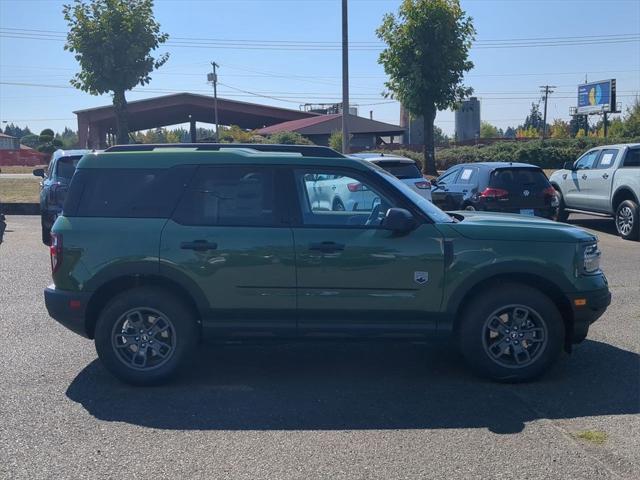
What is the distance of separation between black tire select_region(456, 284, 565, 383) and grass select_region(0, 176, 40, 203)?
18.2 meters

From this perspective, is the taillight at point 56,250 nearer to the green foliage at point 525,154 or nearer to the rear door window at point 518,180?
the rear door window at point 518,180

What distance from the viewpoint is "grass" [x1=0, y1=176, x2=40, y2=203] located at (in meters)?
21.8

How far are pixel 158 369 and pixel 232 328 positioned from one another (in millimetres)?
706

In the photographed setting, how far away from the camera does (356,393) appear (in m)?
5.86

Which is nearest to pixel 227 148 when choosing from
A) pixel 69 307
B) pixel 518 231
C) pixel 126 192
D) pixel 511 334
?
pixel 126 192

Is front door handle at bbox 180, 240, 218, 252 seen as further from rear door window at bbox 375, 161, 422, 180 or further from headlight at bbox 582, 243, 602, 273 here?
rear door window at bbox 375, 161, 422, 180

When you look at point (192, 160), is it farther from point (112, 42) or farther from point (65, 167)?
point (112, 42)

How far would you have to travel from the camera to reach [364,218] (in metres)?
6.26

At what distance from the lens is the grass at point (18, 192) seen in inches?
857

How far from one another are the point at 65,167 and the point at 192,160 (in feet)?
27.3

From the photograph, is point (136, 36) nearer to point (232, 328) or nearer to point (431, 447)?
point (232, 328)

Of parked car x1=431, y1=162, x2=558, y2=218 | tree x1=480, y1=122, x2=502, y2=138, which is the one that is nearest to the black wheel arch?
parked car x1=431, y1=162, x2=558, y2=218

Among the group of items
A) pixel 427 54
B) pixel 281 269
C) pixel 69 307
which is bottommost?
pixel 69 307

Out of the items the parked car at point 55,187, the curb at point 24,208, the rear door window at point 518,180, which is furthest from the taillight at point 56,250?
the curb at point 24,208
